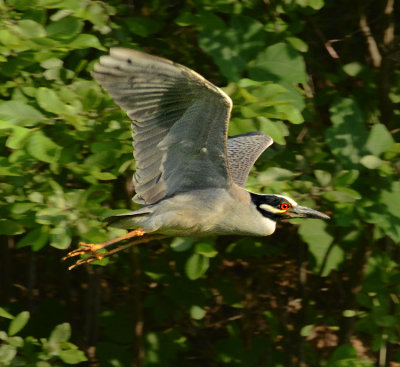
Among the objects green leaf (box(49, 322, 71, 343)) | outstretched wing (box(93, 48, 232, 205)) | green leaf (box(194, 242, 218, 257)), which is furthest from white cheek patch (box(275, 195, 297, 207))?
green leaf (box(49, 322, 71, 343))

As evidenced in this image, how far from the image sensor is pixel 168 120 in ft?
12.1

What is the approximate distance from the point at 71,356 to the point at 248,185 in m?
1.27

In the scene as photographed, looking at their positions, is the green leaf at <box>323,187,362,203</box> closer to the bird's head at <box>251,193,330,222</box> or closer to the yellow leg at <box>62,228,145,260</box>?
the bird's head at <box>251,193,330,222</box>

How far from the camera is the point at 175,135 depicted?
3717 mm

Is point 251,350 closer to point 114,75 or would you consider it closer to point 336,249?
point 336,249

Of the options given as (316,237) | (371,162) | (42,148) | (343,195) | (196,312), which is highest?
(42,148)

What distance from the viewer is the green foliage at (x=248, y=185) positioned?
12.5 ft

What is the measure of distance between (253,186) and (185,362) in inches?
73.8

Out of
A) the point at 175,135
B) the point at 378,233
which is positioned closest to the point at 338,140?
the point at 378,233

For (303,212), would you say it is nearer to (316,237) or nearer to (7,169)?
(316,237)

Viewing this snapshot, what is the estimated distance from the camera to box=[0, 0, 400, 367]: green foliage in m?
3.81

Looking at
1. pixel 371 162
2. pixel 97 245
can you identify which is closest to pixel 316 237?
pixel 371 162

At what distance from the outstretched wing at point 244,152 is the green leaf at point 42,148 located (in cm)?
99

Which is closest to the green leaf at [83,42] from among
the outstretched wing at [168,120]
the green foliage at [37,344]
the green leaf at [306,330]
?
the outstretched wing at [168,120]
